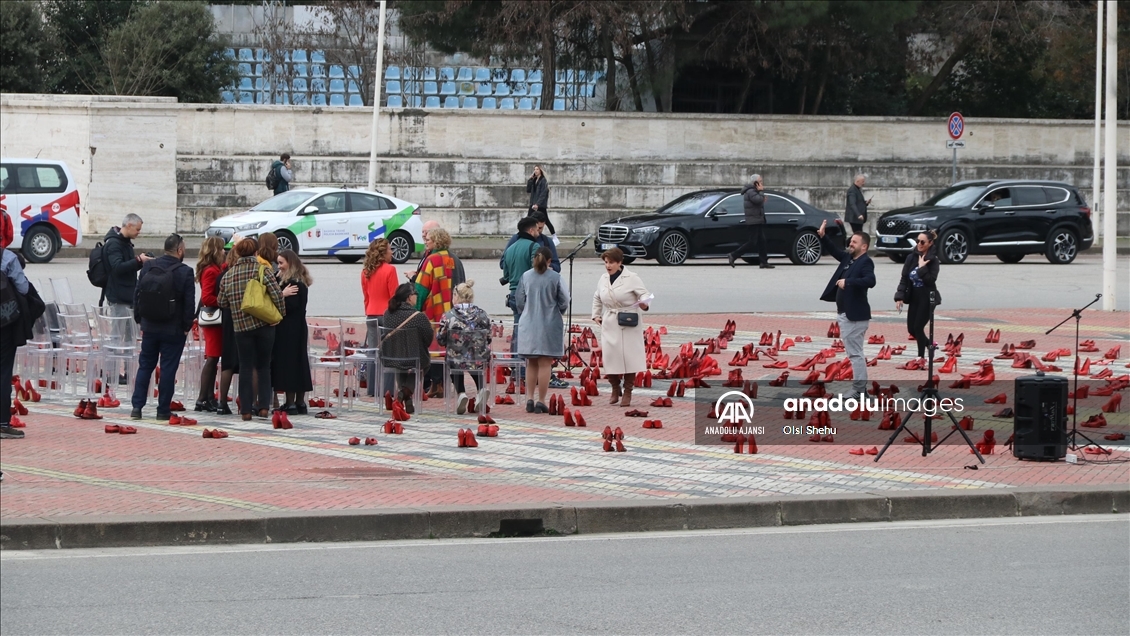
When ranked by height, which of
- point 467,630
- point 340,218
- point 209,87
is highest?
point 209,87

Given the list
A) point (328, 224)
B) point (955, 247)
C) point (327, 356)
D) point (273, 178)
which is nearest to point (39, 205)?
point (328, 224)

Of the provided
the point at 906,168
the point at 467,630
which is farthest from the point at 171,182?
the point at 467,630

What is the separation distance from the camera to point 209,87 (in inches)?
1810

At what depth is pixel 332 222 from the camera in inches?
1141

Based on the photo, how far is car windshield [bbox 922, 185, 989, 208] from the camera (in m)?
31.6

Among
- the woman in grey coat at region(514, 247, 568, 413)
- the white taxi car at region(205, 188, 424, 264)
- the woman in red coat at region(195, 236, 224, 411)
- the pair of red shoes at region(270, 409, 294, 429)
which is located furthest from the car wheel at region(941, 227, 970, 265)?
the pair of red shoes at region(270, 409, 294, 429)

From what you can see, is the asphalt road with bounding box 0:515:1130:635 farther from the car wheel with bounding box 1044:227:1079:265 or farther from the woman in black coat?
the car wheel with bounding box 1044:227:1079:265

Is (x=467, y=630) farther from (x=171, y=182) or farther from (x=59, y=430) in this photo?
(x=171, y=182)

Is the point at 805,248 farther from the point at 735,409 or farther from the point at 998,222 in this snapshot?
the point at 735,409

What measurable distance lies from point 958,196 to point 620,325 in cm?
2006

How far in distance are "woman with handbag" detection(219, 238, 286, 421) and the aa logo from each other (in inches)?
150

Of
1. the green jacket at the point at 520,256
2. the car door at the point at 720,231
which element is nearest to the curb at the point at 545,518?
the green jacket at the point at 520,256

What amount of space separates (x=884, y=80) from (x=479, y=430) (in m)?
35.3

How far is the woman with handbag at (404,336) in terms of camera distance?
518 inches
